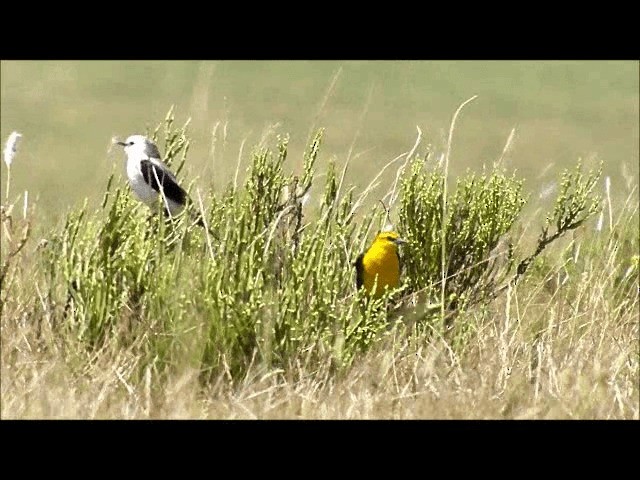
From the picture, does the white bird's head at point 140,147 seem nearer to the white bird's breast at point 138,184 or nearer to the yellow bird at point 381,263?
the white bird's breast at point 138,184

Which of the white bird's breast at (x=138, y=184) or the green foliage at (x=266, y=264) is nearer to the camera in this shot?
the green foliage at (x=266, y=264)

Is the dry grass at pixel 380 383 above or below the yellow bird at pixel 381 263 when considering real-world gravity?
below

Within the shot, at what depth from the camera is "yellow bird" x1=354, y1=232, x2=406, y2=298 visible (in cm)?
543

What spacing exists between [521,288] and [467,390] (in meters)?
1.51

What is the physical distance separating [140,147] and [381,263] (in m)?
1.94

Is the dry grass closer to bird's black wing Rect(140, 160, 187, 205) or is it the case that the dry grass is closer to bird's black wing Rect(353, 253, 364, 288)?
bird's black wing Rect(353, 253, 364, 288)

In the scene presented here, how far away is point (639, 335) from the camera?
5711mm

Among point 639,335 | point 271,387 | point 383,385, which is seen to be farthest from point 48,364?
point 639,335

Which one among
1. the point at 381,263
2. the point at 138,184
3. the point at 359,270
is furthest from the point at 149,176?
the point at 381,263

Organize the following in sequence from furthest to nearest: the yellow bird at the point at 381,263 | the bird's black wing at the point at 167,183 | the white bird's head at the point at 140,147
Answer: the white bird's head at the point at 140,147
the bird's black wing at the point at 167,183
the yellow bird at the point at 381,263

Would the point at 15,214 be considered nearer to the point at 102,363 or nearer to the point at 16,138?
the point at 16,138

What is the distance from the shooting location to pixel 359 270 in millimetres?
5570

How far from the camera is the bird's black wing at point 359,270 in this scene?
18.2 ft

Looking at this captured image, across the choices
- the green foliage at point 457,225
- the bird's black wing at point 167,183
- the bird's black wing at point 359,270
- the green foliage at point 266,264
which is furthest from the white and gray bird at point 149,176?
the green foliage at point 457,225
